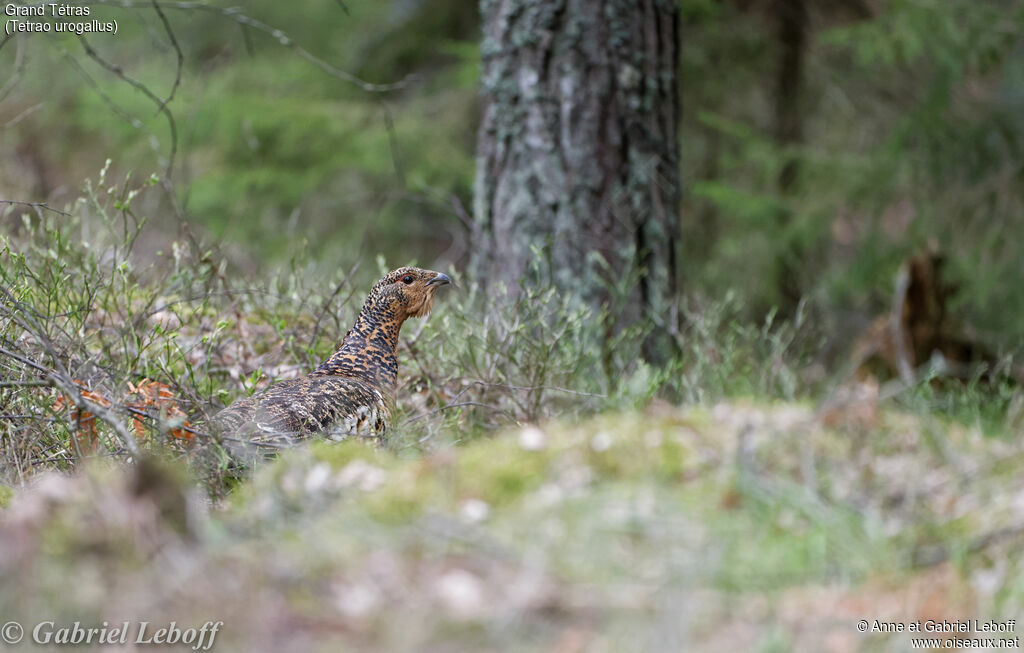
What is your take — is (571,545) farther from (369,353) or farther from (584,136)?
(584,136)

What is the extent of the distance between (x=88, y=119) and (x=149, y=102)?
82 cm

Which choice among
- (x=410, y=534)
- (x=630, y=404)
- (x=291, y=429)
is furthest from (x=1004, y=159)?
(x=410, y=534)

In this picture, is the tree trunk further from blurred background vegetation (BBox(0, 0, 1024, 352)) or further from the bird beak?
blurred background vegetation (BBox(0, 0, 1024, 352))

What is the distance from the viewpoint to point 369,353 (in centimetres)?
494

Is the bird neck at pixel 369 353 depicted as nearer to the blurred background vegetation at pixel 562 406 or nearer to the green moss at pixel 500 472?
the blurred background vegetation at pixel 562 406

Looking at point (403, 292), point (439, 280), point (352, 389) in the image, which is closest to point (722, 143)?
point (439, 280)

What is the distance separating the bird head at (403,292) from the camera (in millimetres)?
5164

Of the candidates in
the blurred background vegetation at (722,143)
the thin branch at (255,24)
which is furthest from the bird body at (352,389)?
the blurred background vegetation at (722,143)

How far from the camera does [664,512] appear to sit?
8.32ft

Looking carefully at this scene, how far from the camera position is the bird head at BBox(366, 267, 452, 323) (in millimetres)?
5164

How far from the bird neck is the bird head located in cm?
5

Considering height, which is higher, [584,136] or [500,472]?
[584,136]

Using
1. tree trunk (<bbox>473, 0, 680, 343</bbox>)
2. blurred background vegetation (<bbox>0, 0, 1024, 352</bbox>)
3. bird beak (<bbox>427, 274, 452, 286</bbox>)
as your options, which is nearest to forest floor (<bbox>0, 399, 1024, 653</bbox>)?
bird beak (<bbox>427, 274, 452, 286</bbox>)

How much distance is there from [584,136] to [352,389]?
2.63 metres
